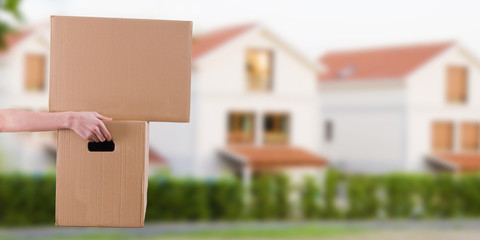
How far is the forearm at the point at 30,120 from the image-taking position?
277 cm

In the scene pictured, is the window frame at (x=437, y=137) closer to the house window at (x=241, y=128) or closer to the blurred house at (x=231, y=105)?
the blurred house at (x=231, y=105)

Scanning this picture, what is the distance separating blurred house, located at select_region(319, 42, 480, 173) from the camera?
19875 mm

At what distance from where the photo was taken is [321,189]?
1480 cm

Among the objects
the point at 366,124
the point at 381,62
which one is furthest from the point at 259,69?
the point at 366,124

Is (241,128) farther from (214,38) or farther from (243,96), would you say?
(214,38)

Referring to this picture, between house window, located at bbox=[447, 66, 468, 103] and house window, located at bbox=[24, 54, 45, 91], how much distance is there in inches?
451

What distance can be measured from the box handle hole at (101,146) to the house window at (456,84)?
18.9 m

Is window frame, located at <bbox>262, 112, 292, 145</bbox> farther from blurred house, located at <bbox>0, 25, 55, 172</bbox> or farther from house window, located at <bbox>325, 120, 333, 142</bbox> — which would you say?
blurred house, located at <bbox>0, 25, 55, 172</bbox>

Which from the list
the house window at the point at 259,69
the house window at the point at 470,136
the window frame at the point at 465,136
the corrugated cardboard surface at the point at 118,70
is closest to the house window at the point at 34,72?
the house window at the point at 259,69

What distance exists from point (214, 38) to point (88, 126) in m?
15.2

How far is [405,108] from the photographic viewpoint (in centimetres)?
1973

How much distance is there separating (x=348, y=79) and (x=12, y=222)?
1138 centimetres

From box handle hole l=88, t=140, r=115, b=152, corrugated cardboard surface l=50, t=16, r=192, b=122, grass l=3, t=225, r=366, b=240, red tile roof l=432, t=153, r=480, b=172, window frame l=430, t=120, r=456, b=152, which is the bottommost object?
grass l=3, t=225, r=366, b=240

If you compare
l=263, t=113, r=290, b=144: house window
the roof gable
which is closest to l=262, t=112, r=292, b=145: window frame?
l=263, t=113, r=290, b=144: house window
